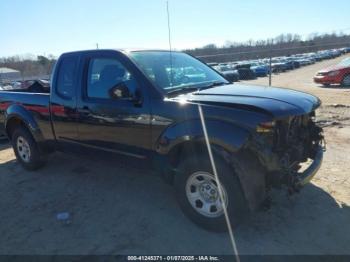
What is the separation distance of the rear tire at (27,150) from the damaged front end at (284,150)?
3.93 m

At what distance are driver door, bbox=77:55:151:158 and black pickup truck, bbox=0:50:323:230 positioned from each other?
1cm

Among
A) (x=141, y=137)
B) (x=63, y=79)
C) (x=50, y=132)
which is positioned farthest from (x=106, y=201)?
(x=63, y=79)

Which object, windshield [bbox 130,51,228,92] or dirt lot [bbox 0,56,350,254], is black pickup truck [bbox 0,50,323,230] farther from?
dirt lot [bbox 0,56,350,254]

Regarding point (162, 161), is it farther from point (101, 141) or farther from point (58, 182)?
point (58, 182)

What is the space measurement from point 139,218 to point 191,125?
4.47 feet

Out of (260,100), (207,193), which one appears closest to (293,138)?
(260,100)

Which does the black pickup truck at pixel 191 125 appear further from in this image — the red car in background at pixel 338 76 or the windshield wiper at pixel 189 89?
the red car in background at pixel 338 76

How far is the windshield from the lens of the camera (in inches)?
153

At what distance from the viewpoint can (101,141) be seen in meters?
4.31

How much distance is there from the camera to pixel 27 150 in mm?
5688

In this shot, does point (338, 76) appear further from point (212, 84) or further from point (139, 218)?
point (139, 218)

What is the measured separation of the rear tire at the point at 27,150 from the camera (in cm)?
552

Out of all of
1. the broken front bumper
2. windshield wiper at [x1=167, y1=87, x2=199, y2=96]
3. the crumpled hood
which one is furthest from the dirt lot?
the crumpled hood

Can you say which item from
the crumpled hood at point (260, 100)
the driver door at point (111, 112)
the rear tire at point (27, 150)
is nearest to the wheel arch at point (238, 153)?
the crumpled hood at point (260, 100)
